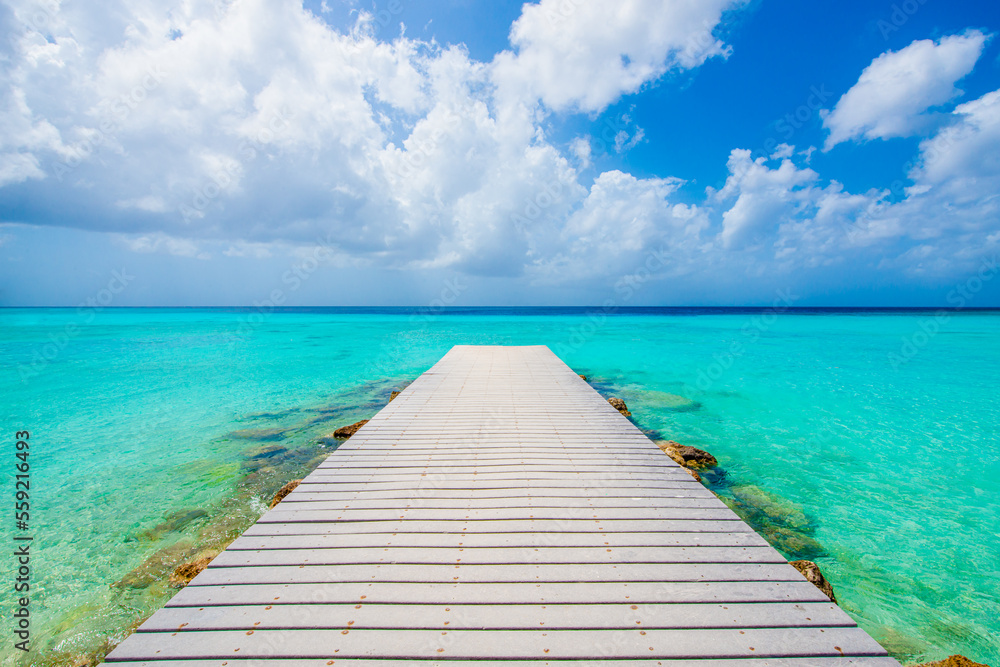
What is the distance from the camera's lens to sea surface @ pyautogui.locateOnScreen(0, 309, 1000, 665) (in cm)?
452

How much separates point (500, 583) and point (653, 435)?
764cm

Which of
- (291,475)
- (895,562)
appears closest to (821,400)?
(895,562)

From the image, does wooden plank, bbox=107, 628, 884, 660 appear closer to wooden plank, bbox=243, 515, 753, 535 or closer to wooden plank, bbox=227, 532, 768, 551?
wooden plank, bbox=227, 532, 768, 551

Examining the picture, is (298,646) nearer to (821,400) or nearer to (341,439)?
(341,439)

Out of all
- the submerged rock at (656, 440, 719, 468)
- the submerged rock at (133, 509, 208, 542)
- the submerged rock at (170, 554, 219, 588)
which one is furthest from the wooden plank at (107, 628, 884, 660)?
the submerged rock at (656, 440, 719, 468)

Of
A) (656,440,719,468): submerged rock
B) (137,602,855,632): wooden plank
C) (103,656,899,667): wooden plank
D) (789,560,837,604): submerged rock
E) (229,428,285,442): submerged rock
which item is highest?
(137,602,855,632): wooden plank

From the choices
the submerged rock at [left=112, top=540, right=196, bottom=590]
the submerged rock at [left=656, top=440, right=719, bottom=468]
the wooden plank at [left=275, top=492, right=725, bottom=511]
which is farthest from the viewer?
the submerged rock at [left=656, top=440, right=719, bottom=468]

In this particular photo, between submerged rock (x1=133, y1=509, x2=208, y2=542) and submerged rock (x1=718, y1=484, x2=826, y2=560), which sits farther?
submerged rock (x1=133, y1=509, x2=208, y2=542)

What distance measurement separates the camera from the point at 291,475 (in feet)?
24.2

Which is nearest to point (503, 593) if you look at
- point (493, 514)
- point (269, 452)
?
point (493, 514)

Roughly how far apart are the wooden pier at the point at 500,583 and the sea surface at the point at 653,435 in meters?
2.21

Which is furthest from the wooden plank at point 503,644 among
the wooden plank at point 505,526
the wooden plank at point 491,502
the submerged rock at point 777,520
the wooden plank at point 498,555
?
the submerged rock at point 777,520

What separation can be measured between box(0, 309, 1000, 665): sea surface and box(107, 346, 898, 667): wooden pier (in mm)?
2212

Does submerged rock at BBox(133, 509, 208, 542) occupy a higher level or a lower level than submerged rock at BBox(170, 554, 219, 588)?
lower
